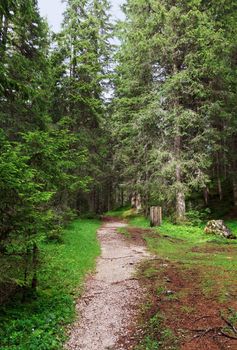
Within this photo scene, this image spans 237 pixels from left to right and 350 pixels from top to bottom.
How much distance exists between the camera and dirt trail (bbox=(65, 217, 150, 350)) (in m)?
5.81

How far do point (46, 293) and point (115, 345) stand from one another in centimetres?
259

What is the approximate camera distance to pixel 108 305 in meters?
7.44

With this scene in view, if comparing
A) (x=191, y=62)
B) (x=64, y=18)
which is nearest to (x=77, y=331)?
(x=191, y=62)

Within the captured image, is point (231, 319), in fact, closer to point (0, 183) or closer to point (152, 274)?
point (152, 274)

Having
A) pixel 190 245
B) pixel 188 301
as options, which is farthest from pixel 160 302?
pixel 190 245

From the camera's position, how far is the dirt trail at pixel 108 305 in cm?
581

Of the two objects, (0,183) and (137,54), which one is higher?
(137,54)

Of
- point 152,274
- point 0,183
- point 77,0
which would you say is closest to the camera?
point 0,183

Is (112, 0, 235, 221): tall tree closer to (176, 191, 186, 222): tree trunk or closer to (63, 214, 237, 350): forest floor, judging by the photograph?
(176, 191, 186, 222): tree trunk

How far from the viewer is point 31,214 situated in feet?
19.5

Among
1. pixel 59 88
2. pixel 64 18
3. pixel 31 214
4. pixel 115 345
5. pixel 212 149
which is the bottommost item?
pixel 115 345

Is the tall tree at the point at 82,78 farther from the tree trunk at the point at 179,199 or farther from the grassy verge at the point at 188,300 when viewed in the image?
the grassy verge at the point at 188,300

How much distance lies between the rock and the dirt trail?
571 centimetres

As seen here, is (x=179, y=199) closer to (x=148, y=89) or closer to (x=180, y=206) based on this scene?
(x=180, y=206)
